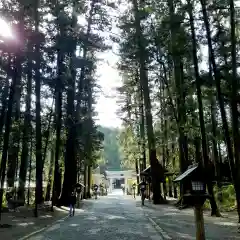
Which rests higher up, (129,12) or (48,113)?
(129,12)

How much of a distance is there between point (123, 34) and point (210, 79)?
412 inches

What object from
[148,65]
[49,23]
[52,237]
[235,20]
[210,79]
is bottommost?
[52,237]

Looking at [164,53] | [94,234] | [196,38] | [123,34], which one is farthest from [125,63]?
[94,234]

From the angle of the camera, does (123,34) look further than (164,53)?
Yes

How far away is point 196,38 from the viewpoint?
61.5 ft

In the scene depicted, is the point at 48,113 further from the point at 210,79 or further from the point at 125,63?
the point at 210,79

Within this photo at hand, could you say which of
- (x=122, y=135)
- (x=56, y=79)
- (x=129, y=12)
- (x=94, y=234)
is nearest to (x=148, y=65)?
(x=129, y=12)

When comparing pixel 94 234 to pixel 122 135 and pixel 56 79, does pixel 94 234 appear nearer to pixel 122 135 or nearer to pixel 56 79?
pixel 56 79

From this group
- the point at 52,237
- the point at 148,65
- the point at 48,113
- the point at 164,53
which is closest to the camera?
the point at 52,237

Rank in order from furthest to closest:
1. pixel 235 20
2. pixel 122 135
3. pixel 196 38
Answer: pixel 122 135 → pixel 196 38 → pixel 235 20

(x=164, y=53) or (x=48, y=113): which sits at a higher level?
(x=164, y=53)

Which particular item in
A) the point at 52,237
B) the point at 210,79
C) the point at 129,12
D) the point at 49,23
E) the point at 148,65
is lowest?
the point at 52,237

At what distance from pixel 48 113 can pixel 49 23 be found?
7822 mm

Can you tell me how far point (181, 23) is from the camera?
17516mm
